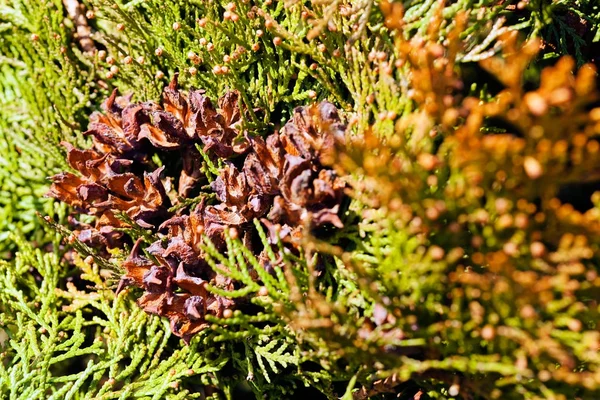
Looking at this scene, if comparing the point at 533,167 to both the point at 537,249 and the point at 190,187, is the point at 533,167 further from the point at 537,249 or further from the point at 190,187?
the point at 190,187

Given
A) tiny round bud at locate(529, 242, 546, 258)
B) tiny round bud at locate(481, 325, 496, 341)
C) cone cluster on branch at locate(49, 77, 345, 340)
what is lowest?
tiny round bud at locate(481, 325, 496, 341)

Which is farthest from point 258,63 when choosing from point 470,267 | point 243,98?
point 470,267

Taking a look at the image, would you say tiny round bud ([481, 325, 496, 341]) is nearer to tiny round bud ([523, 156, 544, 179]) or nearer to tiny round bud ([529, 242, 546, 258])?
tiny round bud ([529, 242, 546, 258])

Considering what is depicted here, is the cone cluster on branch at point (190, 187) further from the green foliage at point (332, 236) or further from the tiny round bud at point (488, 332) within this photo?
the tiny round bud at point (488, 332)

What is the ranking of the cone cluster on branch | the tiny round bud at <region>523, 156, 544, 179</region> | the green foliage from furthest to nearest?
the cone cluster on branch
the green foliage
the tiny round bud at <region>523, 156, 544, 179</region>

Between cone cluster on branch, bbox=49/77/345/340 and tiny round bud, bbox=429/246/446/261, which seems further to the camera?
cone cluster on branch, bbox=49/77/345/340

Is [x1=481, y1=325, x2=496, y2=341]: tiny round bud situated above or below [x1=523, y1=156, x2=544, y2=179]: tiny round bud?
below

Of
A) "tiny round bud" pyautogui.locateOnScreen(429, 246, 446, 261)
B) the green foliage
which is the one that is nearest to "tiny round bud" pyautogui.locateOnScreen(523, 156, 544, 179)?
the green foliage

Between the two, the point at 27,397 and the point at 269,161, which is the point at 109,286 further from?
the point at 269,161

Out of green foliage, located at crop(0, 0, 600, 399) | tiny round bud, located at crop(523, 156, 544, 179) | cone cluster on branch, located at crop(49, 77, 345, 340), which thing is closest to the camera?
tiny round bud, located at crop(523, 156, 544, 179)
